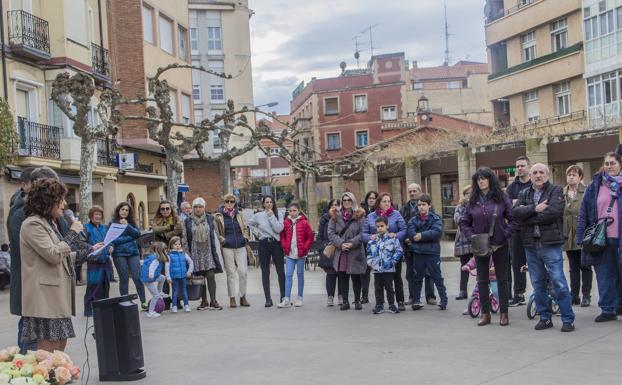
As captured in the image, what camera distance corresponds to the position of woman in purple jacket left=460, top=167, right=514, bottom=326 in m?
10.8

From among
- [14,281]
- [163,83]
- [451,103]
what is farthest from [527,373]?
[451,103]

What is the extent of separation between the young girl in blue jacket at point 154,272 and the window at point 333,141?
65.2 m

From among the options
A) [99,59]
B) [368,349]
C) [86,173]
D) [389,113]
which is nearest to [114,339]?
[368,349]

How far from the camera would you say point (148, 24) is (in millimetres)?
37781

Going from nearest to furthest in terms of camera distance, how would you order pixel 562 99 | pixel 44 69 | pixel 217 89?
pixel 44 69
pixel 562 99
pixel 217 89

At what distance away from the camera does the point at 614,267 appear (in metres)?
10.9

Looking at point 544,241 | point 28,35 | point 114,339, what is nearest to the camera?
point 114,339

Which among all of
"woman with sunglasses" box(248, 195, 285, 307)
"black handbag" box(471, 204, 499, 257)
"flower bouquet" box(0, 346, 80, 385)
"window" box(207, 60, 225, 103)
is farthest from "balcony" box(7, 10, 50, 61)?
"window" box(207, 60, 225, 103)

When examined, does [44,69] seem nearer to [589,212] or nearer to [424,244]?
[424,244]

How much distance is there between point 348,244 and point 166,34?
28.7 metres

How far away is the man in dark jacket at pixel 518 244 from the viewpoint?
39.4 ft

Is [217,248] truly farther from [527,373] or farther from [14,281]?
[527,373]

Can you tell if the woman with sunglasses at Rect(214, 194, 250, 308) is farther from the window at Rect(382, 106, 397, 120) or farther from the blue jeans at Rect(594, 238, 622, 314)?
the window at Rect(382, 106, 397, 120)

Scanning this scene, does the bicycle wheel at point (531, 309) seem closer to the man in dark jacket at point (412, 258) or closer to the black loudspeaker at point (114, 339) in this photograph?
the man in dark jacket at point (412, 258)
